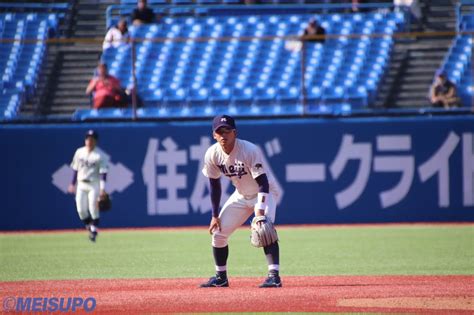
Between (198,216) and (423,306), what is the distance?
10.6 meters

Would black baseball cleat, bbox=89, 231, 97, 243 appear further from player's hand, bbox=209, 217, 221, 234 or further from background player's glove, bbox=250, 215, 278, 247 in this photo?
background player's glove, bbox=250, 215, 278, 247

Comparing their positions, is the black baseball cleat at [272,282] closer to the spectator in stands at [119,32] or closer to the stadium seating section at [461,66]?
the stadium seating section at [461,66]

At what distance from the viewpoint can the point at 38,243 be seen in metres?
16.2

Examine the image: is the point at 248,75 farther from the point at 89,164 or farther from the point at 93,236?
the point at 93,236

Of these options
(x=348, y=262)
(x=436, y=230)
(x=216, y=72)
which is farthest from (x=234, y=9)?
(x=348, y=262)

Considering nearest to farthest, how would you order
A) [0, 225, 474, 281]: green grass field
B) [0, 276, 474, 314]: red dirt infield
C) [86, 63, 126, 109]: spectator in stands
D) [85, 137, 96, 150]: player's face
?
[0, 276, 474, 314]: red dirt infield, [0, 225, 474, 281]: green grass field, [85, 137, 96, 150]: player's face, [86, 63, 126, 109]: spectator in stands

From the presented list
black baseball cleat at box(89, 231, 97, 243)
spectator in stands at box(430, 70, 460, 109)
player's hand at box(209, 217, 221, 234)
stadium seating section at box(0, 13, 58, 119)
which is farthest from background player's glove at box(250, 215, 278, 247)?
spectator in stands at box(430, 70, 460, 109)

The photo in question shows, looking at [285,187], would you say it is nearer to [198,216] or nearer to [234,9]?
[198,216]

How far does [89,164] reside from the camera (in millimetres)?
17000

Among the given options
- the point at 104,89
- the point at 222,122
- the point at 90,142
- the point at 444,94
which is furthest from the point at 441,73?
the point at 222,122

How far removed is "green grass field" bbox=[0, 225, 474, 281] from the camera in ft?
38.8

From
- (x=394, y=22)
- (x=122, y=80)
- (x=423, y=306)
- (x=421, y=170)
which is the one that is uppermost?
(x=394, y=22)

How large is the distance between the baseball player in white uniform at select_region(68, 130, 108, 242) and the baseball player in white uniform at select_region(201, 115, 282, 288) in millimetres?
6990
